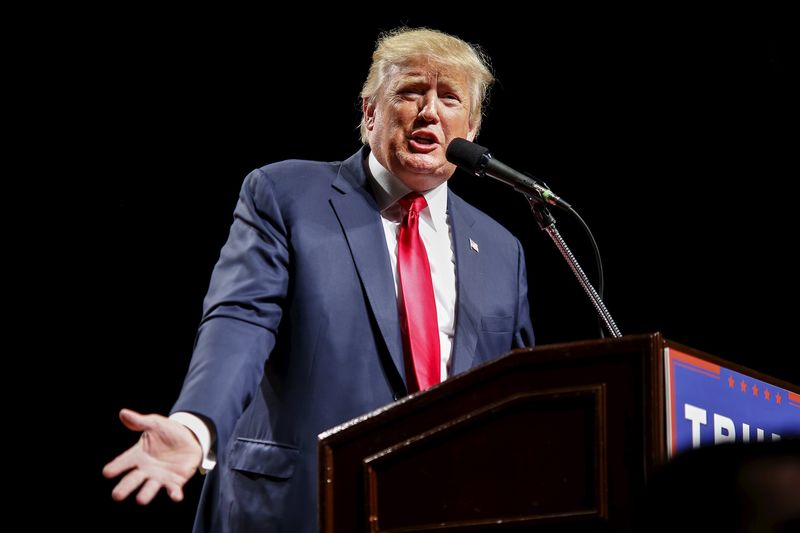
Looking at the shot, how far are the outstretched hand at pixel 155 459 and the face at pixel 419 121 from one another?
0.98 metres

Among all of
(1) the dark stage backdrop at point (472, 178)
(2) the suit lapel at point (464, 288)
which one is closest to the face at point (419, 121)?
(2) the suit lapel at point (464, 288)

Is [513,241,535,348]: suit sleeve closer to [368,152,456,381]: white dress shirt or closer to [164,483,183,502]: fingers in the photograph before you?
[368,152,456,381]: white dress shirt

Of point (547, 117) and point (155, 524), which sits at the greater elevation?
point (547, 117)

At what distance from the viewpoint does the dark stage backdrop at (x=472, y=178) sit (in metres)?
3.35


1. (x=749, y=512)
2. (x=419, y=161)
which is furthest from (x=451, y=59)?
(x=749, y=512)

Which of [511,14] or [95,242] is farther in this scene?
[511,14]

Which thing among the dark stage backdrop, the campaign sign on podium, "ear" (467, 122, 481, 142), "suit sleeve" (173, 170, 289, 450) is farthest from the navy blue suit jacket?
the dark stage backdrop

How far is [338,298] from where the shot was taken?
2.06m

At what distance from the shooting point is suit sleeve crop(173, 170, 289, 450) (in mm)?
1722

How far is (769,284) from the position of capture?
3.93 m

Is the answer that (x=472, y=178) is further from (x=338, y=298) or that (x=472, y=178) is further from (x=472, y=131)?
(x=338, y=298)

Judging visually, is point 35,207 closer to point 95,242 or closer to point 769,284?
point 95,242

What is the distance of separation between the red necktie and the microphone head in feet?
0.71

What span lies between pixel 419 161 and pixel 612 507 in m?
1.12
